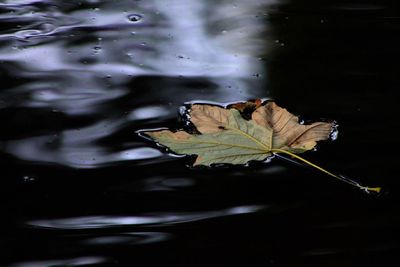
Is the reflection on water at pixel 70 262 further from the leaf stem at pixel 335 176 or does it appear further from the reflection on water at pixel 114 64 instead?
the leaf stem at pixel 335 176

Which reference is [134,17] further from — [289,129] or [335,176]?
[335,176]

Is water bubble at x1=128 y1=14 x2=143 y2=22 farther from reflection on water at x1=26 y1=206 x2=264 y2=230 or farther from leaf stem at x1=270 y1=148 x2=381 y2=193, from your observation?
reflection on water at x1=26 y1=206 x2=264 y2=230

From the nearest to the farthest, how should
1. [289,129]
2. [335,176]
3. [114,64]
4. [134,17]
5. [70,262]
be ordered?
[70,262]
[335,176]
[289,129]
[114,64]
[134,17]

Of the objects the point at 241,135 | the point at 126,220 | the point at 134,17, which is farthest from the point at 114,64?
the point at 126,220

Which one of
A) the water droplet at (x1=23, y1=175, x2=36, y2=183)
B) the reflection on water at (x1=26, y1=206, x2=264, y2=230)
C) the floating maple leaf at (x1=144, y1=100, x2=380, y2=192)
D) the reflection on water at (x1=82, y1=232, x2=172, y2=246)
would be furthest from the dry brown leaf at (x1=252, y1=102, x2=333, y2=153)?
the water droplet at (x1=23, y1=175, x2=36, y2=183)

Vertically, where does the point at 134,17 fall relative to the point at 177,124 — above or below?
above

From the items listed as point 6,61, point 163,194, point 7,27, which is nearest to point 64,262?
point 163,194
